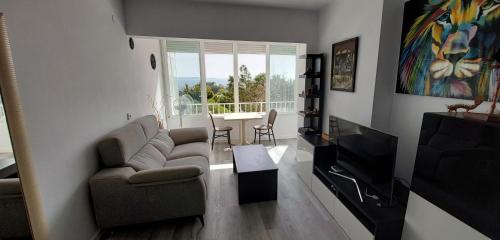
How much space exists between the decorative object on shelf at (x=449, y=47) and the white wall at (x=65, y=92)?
3.01m

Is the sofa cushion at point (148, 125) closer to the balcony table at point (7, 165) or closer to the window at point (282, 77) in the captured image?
the balcony table at point (7, 165)

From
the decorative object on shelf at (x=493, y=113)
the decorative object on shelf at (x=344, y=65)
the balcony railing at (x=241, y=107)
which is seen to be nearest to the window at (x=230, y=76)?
the balcony railing at (x=241, y=107)

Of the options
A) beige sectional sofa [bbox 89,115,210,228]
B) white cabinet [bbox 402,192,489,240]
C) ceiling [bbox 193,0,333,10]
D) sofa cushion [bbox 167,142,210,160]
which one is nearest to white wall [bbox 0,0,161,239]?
beige sectional sofa [bbox 89,115,210,228]

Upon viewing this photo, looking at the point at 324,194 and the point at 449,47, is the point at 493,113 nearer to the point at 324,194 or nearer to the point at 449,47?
the point at 449,47

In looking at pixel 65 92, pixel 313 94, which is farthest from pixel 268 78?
pixel 65 92

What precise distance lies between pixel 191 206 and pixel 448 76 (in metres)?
2.50

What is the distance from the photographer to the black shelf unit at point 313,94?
327 centimetres

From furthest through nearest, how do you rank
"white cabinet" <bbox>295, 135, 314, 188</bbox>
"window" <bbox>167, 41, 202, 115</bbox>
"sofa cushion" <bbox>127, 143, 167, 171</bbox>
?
"window" <bbox>167, 41, 202, 115</bbox>
"white cabinet" <bbox>295, 135, 314, 188</bbox>
"sofa cushion" <bbox>127, 143, 167, 171</bbox>

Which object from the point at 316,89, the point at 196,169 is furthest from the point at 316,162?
the point at 196,169

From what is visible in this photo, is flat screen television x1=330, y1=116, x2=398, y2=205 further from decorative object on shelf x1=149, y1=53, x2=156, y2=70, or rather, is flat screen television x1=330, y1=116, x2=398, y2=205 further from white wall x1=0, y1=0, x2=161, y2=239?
decorative object on shelf x1=149, y1=53, x2=156, y2=70

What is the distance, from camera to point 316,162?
103 inches

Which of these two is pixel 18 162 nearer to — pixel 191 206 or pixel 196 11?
pixel 191 206

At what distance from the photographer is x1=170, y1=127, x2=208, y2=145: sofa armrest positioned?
3463mm

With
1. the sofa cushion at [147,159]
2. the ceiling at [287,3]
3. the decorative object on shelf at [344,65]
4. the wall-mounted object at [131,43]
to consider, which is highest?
the ceiling at [287,3]
